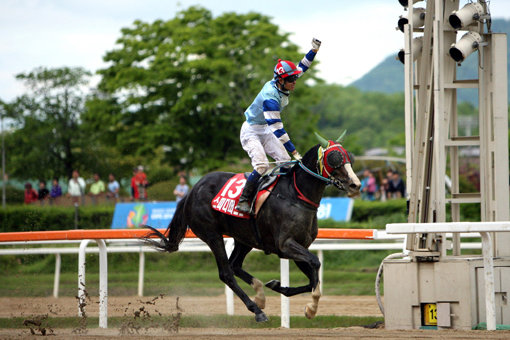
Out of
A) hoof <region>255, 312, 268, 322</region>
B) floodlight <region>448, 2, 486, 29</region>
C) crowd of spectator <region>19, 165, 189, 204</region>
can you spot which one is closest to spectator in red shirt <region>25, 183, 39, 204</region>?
crowd of spectator <region>19, 165, 189, 204</region>

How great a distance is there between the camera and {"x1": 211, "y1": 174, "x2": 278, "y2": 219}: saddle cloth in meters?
7.55

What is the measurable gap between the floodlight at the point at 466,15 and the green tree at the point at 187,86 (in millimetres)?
18603

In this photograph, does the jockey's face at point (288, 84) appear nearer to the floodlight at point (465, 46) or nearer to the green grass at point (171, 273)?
the floodlight at point (465, 46)

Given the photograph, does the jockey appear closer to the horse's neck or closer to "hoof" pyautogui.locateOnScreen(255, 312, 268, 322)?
the horse's neck

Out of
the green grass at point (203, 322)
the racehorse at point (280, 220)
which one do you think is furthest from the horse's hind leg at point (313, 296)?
the green grass at point (203, 322)

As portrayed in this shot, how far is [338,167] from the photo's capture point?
23.0 feet

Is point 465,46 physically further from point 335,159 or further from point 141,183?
point 141,183

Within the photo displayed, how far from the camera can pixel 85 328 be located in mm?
7922

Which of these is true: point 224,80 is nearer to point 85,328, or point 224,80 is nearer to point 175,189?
point 175,189

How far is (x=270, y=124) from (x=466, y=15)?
6.85 feet

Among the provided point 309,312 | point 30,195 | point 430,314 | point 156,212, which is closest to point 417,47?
point 430,314

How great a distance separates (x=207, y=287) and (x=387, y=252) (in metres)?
3.94

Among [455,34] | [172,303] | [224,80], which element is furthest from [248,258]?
[224,80]

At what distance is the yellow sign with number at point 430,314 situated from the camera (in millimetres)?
7168
